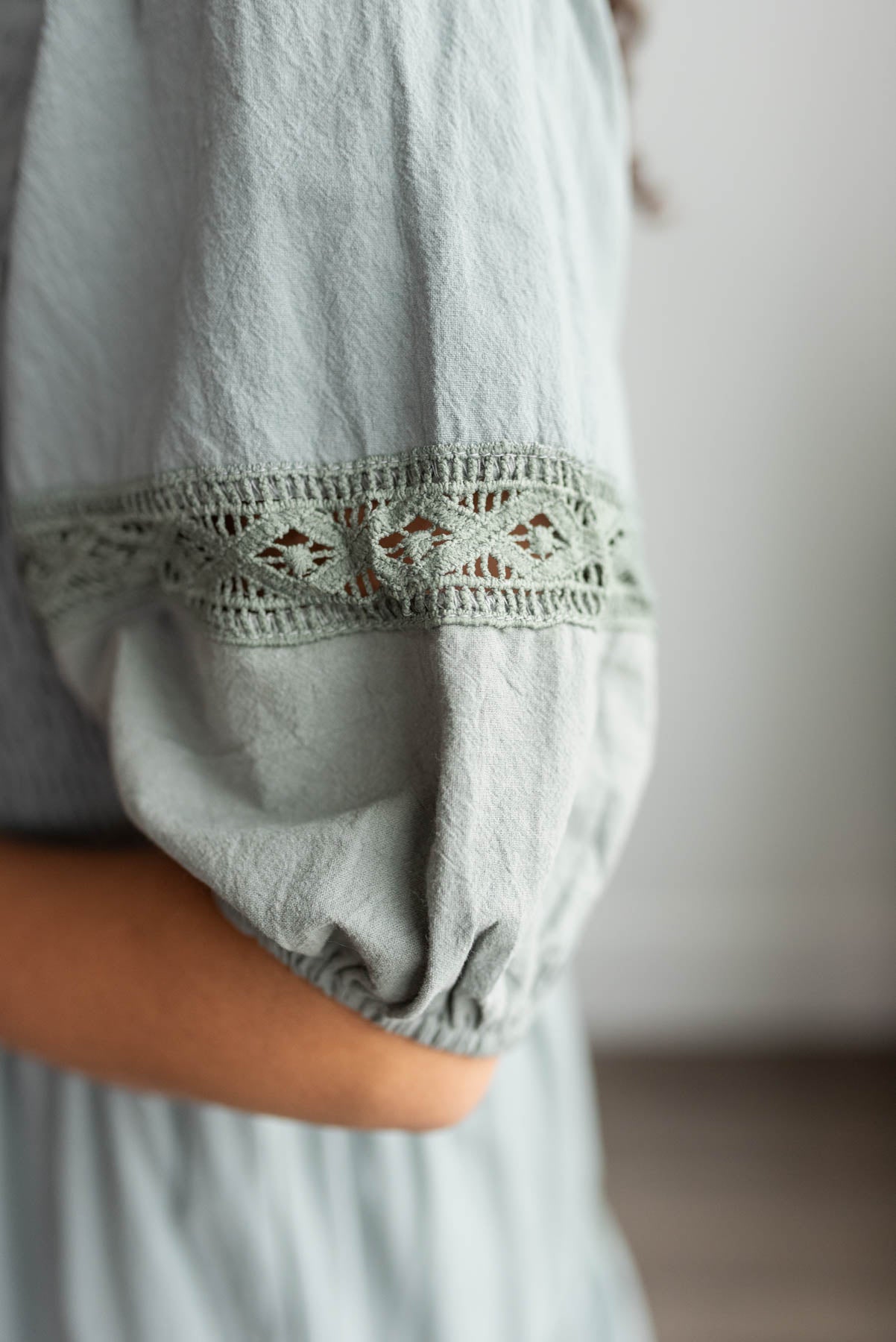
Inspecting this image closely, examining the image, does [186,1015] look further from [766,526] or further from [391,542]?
[766,526]

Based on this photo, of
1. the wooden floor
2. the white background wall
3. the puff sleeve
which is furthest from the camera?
the wooden floor

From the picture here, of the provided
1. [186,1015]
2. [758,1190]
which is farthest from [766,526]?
[186,1015]

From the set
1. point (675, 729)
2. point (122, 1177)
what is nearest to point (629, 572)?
point (122, 1177)

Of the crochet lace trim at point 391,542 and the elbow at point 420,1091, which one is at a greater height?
the crochet lace trim at point 391,542

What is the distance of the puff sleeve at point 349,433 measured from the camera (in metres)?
0.37

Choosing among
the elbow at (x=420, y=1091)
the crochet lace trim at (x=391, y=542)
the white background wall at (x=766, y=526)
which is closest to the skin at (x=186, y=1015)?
the elbow at (x=420, y=1091)

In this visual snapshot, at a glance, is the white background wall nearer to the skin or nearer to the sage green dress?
the sage green dress

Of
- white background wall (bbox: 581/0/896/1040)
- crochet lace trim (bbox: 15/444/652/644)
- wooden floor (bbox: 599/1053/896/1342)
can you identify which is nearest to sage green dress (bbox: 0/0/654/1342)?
A: crochet lace trim (bbox: 15/444/652/644)

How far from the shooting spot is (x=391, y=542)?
0.39 metres

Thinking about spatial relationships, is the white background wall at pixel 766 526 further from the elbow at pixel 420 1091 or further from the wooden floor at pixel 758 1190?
the elbow at pixel 420 1091

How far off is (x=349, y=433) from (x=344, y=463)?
12 millimetres

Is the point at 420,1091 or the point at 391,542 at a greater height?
the point at 391,542

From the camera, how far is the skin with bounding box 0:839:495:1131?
43 centimetres

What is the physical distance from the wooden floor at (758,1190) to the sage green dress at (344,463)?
2.87ft
